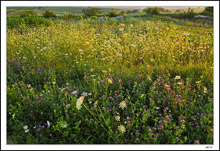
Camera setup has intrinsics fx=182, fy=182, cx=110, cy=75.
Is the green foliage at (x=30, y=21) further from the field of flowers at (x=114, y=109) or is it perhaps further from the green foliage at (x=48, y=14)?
the field of flowers at (x=114, y=109)

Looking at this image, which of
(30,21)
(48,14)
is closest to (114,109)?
(48,14)

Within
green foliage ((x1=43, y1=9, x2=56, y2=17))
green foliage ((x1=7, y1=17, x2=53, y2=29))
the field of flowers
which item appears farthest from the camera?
green foliage ((x1=7, y1=17, x2=53, y2=29))

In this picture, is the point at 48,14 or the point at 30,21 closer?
the point at 48,14

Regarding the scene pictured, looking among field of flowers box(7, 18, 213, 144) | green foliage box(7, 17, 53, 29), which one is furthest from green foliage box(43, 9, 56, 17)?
field of flowers box(7, 18, 213, 144)

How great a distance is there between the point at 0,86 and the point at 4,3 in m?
1.19

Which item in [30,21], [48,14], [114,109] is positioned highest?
[48,14]

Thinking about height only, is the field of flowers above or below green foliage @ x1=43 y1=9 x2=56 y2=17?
below

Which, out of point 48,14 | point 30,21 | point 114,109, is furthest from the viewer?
point 30,21

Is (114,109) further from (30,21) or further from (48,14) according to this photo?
(30,21)

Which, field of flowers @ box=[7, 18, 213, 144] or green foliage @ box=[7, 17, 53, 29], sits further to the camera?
green foliage @ box=[7, 17, 53, 29]

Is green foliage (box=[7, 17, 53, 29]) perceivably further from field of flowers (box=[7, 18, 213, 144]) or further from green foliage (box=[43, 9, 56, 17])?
field of flowers (box=[7, 18, 213, 144])

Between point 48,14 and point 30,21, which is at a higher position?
point 48,14

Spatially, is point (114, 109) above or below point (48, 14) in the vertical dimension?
below

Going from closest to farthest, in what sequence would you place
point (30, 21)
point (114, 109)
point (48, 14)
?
point (114, 109)
point (48, 14)
point (30, 21)
